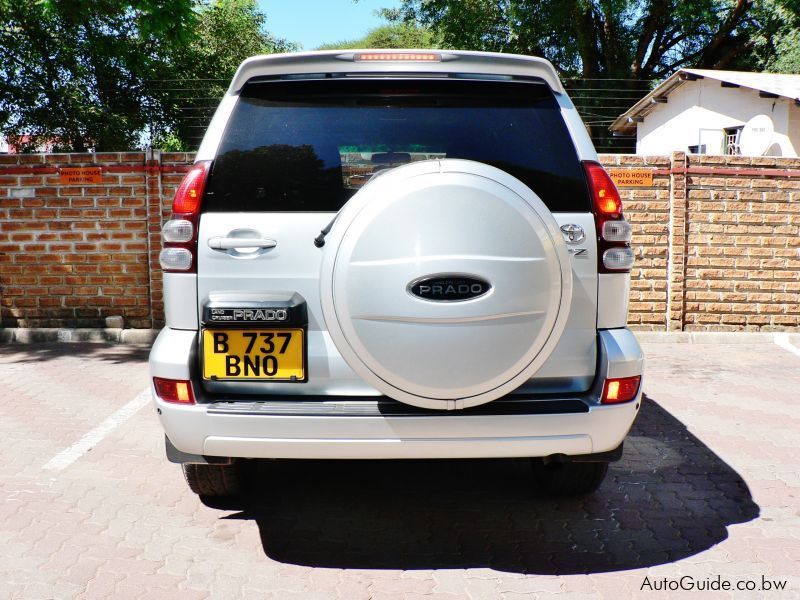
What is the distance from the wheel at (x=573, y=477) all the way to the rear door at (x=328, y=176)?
0.89 metres

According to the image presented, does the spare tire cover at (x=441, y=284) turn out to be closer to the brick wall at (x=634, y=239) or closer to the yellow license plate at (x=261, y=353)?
the yellow license plate at (x=261, y=353)

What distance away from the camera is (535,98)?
317cm

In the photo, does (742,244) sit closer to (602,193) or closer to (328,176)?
(602,193)

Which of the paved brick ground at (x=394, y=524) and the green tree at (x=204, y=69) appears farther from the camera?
the green tree at (x=204, y=69)

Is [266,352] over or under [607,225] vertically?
under

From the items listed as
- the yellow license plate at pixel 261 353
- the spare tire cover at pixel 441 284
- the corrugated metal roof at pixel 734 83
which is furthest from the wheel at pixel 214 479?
the corrugated metal roof at pixel 734 83

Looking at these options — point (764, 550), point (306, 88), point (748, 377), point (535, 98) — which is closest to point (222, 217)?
point (306, 88)

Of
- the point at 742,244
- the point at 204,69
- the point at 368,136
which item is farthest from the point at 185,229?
the point at 204,69

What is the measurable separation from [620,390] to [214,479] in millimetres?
1888

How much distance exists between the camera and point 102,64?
63.8 feet

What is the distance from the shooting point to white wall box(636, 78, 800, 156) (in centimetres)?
1611

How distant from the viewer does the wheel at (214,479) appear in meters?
3.62

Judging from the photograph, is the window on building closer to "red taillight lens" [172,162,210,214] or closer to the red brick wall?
the red brick wall

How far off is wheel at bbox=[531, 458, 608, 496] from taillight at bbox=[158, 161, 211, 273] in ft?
6.55
